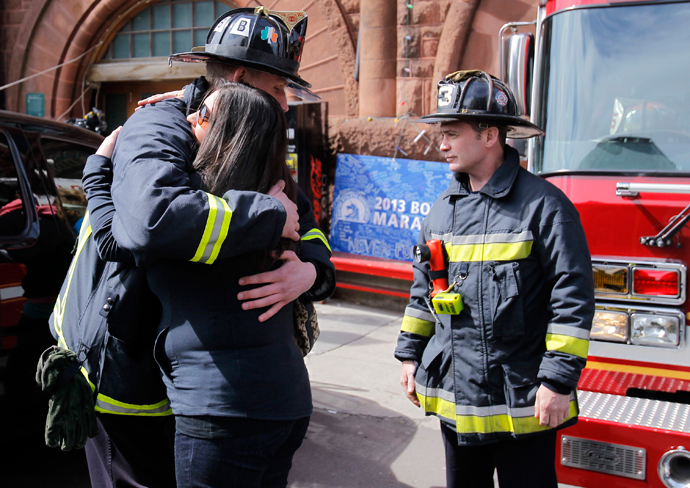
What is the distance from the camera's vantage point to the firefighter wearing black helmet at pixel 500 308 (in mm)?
2064

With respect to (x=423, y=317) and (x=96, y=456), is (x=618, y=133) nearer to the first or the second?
(x=423, y=317)

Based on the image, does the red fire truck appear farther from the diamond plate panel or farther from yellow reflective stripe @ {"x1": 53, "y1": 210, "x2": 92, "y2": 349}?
yellow reflective stripe @ {"x1": 53, "y1": 210, "x2": 92, "y2": 349}

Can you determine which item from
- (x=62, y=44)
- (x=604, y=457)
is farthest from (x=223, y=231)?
(x=62, y=44)

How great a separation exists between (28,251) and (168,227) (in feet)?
6.09

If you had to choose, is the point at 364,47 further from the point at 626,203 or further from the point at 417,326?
the point at 417,326

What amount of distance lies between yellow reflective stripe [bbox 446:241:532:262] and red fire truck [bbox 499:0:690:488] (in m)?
0.85

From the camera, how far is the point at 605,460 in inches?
97.6

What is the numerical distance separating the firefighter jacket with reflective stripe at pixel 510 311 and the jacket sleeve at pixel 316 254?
1.73ft

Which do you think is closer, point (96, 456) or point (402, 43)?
point (96, 456)

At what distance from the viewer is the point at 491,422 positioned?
211 centimetres

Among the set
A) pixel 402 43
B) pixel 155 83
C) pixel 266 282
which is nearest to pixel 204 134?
pixel 266 282

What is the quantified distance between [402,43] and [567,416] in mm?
5920

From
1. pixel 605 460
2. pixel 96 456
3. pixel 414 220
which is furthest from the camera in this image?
pixel 414 220

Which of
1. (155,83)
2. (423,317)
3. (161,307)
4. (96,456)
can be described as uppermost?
(155,83)
